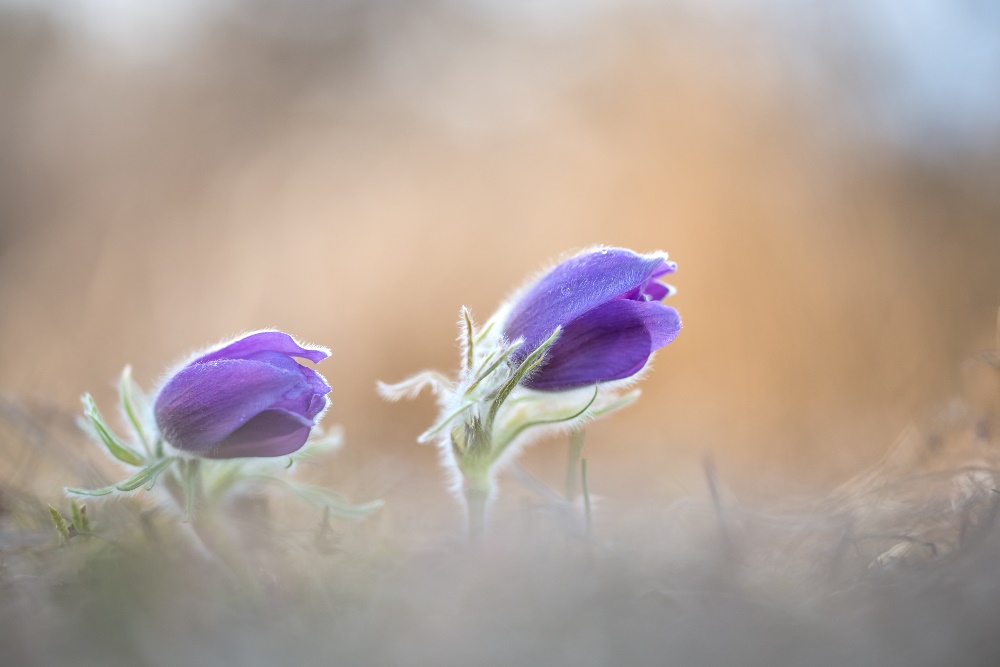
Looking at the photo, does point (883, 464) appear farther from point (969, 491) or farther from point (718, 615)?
point (718, 615)

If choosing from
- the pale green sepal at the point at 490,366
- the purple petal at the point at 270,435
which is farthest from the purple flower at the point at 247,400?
the pale green sepal at the point at 490,366

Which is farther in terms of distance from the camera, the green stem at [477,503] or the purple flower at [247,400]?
the green stem at [477,503]

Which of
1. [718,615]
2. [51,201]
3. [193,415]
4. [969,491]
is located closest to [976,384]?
[969,491]

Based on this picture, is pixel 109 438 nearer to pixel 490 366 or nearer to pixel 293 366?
pixel 293 366

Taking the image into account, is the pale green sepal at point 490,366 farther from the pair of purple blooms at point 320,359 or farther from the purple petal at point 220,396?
the purple petal at point 220,396

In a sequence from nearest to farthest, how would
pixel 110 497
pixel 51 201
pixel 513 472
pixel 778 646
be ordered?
pixel 778 646, pixel 110 497, pixel 513 472, pixel 51 201

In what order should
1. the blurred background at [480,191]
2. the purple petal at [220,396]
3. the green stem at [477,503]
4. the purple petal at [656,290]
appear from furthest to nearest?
the blurred background at [480,191]
the purple petal at [656,290]
the green stem at [477,503]
the purple petal at [220,396]

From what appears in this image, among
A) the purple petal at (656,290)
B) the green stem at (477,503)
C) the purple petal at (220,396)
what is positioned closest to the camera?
the purple petal at (220,396)
